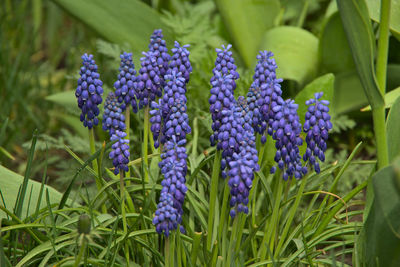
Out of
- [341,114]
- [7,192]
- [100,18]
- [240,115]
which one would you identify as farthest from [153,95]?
[341,114]

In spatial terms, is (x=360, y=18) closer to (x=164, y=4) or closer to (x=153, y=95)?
(x=153, y=95)

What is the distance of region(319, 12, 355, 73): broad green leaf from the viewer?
320 cm

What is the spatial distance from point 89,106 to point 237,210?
71cm

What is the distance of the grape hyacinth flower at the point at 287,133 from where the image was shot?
183 cm

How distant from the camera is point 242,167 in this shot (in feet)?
5.52

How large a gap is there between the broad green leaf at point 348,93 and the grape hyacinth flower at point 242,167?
1.61 m

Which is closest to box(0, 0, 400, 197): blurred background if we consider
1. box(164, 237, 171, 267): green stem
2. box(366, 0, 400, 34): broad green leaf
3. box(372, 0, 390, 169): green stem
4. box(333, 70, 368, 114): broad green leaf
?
box(333, 70, 368, 114): broad green leaf

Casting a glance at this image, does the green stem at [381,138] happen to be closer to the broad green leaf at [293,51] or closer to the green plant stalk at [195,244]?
the green plant stalk at [195,244]

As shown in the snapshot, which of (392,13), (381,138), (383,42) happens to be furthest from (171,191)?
(392,13)

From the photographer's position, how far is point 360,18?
1975mm

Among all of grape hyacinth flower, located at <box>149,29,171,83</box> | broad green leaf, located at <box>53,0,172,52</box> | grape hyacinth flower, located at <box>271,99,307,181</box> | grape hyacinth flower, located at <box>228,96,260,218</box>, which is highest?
broad green leaf, located at <box>53,0,172,52</box>

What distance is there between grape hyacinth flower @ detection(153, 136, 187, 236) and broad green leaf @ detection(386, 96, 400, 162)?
883mm

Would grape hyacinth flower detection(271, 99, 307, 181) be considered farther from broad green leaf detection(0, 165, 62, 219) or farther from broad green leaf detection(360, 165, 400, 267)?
broad green leaf detection(0, 165, 62, 219)

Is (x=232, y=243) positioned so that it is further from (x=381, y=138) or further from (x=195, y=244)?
(x=381, y=138)
